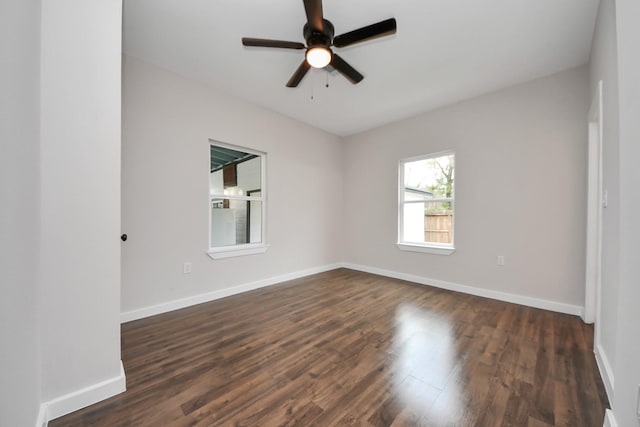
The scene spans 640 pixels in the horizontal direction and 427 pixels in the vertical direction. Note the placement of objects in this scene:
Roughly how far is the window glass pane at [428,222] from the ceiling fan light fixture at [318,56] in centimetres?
281

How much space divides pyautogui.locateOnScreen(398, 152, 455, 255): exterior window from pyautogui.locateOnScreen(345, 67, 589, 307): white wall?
0.48 ft

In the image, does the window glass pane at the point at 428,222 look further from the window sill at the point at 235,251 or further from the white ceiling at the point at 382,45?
the window sill at the point at 235,251

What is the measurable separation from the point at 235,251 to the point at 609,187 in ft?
11.7

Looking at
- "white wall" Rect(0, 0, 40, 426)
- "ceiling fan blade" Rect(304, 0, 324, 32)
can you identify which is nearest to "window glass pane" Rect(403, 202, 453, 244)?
"ceiling fan blade" Rect(304, 0, 324, 32)

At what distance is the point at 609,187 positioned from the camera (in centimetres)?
156

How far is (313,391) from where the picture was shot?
1511 millimetres

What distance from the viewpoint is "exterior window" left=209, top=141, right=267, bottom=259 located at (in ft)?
10.7

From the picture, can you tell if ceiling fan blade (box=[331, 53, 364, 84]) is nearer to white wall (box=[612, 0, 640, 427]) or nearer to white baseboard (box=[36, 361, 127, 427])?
white wall (box=[612, 0, 640, 427])

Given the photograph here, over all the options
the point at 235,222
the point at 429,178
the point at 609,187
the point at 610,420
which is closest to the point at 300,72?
the point at 235,222

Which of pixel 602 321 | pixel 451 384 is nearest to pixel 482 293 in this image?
pixel 602 321

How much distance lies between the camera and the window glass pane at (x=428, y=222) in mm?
3713

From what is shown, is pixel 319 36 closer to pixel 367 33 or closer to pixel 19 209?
pixel 367 33

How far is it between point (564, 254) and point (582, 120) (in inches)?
57.2

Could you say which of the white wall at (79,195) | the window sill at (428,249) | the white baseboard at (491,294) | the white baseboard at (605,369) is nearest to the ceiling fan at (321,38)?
the white wall at (79,195)
